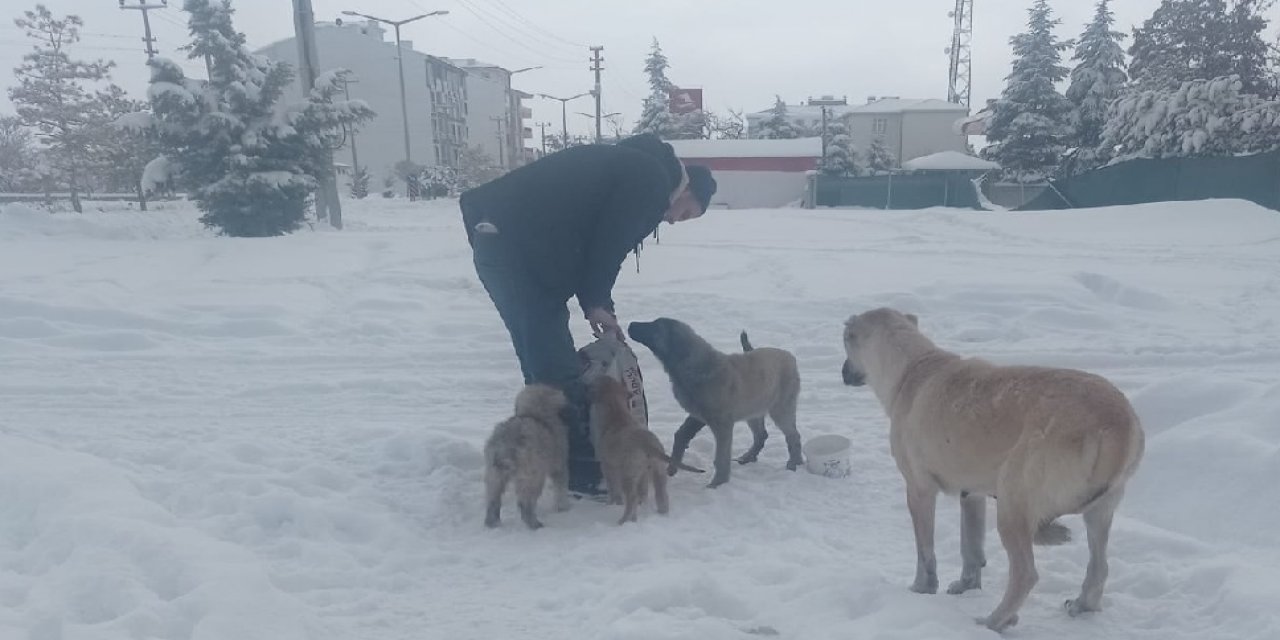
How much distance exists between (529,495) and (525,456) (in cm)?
23

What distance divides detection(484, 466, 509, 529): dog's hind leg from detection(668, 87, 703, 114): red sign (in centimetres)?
6158

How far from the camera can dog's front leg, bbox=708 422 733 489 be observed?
5.41 m

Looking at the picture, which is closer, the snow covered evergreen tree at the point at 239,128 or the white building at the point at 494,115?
the snow covered evergreen tree at the point at 239,128

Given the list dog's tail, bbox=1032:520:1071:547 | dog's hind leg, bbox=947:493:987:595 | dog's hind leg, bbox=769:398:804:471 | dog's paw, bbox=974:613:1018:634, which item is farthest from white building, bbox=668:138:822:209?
dog's paw, bbox=974:613:1018:634

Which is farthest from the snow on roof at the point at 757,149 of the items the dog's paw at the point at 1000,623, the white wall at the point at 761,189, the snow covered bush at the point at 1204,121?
the dog's paw at the point at 1000,623

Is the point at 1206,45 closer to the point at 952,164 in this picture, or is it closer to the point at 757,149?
the point at 952,164

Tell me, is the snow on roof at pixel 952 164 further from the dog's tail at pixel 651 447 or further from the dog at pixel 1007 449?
the dog at pixel 1007 449

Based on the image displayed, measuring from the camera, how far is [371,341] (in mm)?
8898

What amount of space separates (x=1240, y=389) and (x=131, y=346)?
31.3 ft

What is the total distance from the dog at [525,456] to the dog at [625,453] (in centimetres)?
26

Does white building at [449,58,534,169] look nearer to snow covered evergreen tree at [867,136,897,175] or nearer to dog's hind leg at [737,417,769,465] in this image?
snow covered evergreen tree at [867,136,897,175]

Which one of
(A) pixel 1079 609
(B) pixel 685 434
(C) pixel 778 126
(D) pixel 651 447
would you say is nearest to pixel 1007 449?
(A) pixel 1079 609

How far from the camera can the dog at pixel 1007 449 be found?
3006 millimetres

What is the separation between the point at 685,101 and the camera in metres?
66.5
